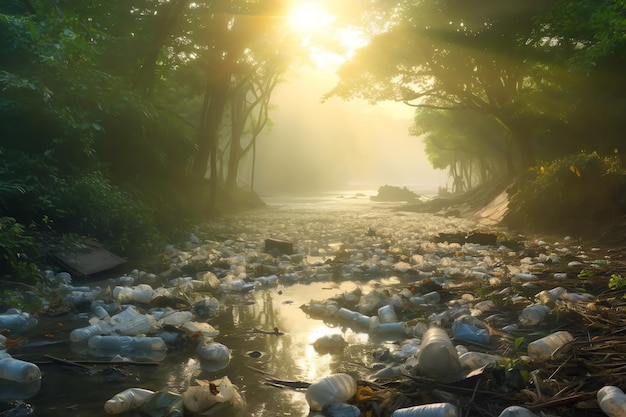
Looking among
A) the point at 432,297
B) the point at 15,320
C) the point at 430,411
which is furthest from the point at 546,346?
the point at 15,320

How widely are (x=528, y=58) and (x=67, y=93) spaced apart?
13646 millimetres

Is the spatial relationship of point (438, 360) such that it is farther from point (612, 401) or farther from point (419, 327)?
point (419, 327)

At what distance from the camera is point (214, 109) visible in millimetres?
18406

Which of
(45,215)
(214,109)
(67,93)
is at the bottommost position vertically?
(45,215)

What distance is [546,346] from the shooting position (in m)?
3.19

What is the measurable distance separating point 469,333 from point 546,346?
2.11 feet

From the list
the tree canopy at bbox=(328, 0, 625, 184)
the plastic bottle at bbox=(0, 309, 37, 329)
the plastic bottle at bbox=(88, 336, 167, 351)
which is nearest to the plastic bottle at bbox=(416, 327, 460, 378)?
the plastic bottle at bbox=(88, 336, 167, 351)

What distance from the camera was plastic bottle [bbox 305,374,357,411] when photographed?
262 cm

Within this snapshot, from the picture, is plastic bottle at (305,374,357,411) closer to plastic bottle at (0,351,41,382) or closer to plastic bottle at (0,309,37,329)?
plastic bottle at (0,351,41,382)

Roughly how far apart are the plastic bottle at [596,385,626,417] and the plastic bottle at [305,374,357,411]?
46.0 inches

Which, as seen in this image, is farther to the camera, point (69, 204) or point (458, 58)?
point (458, 58)

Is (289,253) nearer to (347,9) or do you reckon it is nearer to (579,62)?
(579,62)

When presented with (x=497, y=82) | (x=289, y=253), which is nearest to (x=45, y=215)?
(x=289, y=253)

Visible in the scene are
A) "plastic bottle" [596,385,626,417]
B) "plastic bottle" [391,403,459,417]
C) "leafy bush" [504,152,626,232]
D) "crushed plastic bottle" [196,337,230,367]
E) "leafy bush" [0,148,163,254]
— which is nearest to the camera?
"plastic bottle" [596,385,626,417]
